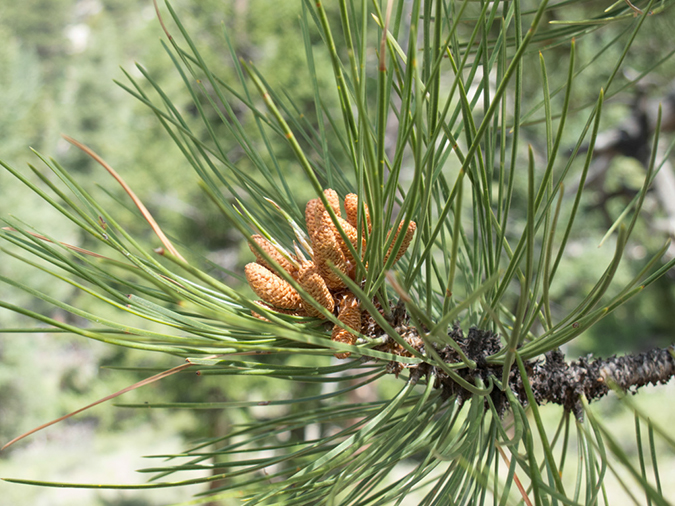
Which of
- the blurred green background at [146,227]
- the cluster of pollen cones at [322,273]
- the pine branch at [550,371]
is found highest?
the blurred green background at [146,227]

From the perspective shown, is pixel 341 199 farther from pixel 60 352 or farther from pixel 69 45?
pixel 69 45

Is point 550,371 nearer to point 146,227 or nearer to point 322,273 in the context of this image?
point 322,273

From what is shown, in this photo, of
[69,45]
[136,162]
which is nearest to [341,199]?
[136,162]

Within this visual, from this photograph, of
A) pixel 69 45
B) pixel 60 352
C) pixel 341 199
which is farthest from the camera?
pixel 69 45

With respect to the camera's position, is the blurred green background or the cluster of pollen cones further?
the blurred green background

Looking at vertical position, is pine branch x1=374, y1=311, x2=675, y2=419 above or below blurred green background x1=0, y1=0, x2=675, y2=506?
below
